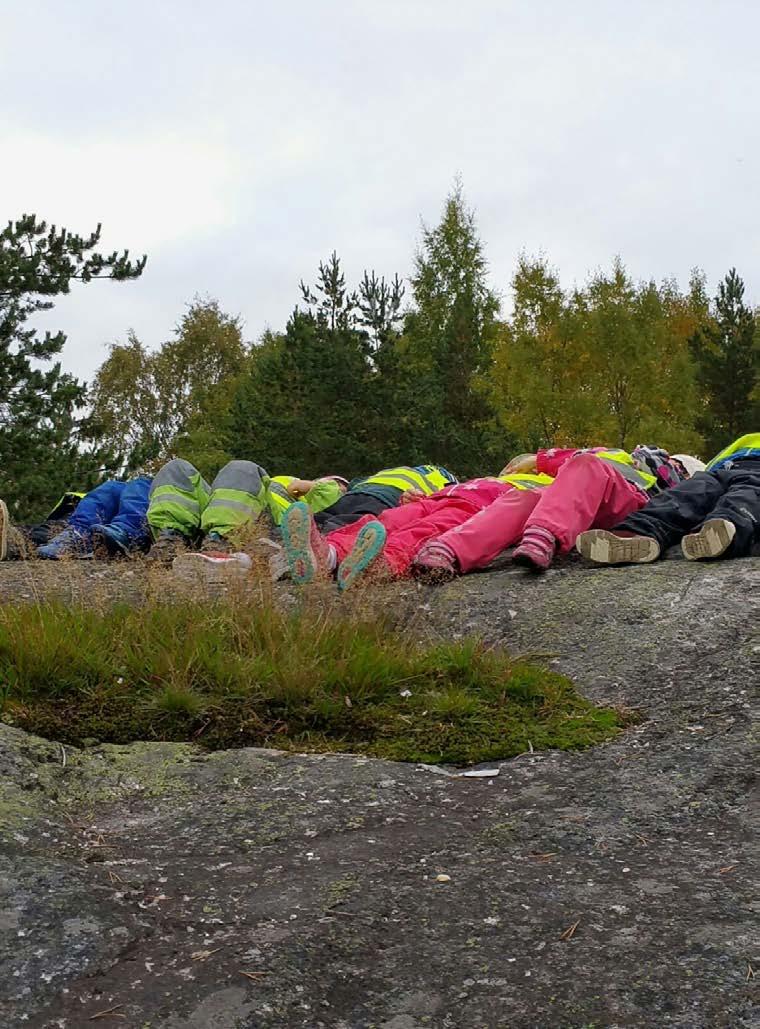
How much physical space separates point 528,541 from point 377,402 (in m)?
12.0

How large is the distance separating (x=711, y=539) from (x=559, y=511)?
A: 0.85 m

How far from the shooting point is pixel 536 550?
5.52 m

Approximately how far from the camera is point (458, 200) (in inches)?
1564

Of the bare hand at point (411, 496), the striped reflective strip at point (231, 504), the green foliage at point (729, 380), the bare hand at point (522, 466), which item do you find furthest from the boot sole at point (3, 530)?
the green foliage at point (729, 380)

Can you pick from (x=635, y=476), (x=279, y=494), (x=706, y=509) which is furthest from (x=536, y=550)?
(x=279, y=494)

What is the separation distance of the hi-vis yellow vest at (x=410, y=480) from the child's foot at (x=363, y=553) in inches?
82.3

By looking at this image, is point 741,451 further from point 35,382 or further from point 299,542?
point 35,382

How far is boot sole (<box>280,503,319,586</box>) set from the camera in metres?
5.24

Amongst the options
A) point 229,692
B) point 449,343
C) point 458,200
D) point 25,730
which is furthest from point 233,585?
point 458,200

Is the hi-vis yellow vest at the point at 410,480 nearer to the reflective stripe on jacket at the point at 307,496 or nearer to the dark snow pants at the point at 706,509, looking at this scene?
→ the reflective stripe on jacket at the point at 307,496

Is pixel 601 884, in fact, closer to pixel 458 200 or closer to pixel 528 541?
pixel 528 541

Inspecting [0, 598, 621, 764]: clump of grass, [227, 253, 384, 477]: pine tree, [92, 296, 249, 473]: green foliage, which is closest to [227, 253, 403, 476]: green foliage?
[227, 253, 384, 477]: pine tree

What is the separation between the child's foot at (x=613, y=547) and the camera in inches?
218

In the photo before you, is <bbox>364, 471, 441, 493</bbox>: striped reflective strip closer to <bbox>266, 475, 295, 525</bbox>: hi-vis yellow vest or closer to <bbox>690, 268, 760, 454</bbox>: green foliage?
<bbox>266, 475, 295, 525</bbox>: hi-vis yellow vest
